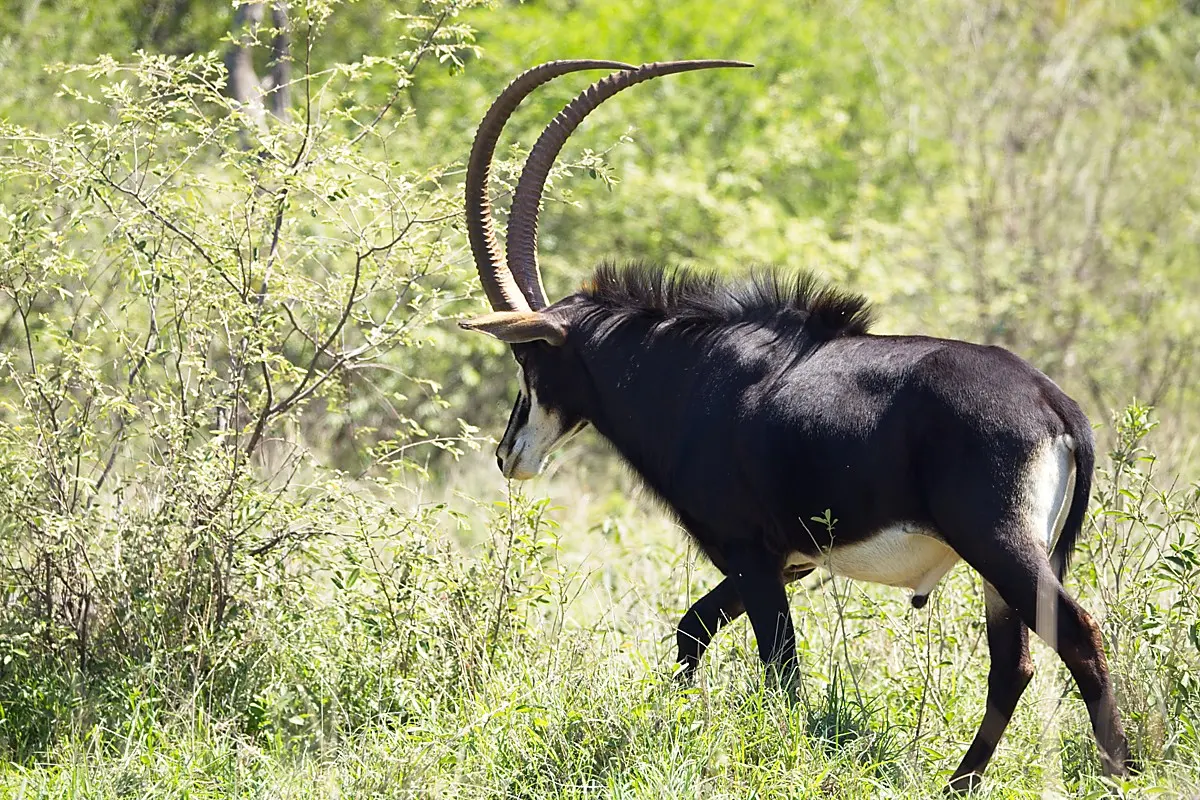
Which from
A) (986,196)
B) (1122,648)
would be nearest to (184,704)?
(1122,648)

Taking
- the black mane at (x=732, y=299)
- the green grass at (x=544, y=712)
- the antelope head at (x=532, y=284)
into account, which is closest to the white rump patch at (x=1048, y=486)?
the green grass at (x=544, y=712)

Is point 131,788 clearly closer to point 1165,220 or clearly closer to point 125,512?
point 125,512

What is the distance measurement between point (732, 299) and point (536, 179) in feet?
3.30

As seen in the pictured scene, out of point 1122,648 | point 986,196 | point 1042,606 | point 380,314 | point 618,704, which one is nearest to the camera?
point 1042,606

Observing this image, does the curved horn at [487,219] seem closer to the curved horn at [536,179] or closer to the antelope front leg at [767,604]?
the curved horn at [536,179]

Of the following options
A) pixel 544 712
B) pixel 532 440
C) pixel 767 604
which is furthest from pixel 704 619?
pixel 532 440

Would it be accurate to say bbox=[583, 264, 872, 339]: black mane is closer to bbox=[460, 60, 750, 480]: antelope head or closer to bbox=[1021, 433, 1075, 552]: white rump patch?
bbox=[460, 60, 750, 480]: antelope head

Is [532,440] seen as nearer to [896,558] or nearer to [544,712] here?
[544,712]

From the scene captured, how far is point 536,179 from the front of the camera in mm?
5883

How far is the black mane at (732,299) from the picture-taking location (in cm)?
532

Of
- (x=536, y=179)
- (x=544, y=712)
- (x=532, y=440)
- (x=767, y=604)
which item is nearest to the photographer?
(x=544, y=712)

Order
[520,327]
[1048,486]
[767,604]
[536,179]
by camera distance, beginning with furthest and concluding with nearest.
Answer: [536,179] < [520,327] < [767,604] < [1048,486]

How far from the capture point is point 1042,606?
443cm

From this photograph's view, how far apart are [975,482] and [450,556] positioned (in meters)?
2.27
